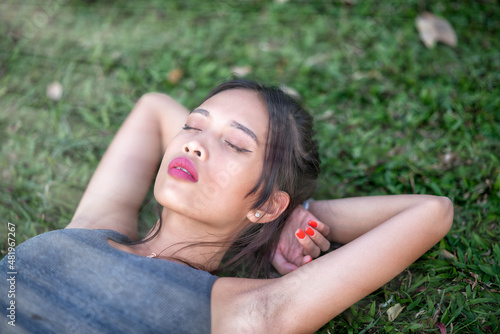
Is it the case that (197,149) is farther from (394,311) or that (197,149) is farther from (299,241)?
(394,311)

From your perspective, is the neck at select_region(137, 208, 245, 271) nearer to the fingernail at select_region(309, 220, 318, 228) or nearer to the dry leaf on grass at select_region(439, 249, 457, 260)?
the fingernail at select_region(309, 220, 318, 228)

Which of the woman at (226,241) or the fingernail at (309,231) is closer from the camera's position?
the woman at (226,241)

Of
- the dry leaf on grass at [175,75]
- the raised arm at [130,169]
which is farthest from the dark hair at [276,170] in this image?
the dry leaf on grass at [175,75]

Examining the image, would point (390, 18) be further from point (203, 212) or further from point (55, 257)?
point (55, 257)

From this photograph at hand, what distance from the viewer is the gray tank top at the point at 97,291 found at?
162 centimetres

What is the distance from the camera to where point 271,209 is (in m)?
1.95

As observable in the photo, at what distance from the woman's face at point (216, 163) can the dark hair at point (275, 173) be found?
6 cm

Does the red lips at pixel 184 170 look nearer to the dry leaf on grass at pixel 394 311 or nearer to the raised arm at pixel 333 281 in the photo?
the raised arm at pixel 333 281

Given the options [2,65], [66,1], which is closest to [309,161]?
[2,65]

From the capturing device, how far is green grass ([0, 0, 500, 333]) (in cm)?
208

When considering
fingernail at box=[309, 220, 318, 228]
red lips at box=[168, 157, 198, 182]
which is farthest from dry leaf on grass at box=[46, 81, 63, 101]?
fingernail at box=[309, 220, 318, 228]

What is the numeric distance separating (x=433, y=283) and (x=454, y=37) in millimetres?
2023

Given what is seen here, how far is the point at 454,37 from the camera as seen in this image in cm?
326

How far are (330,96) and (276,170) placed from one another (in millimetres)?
1283
